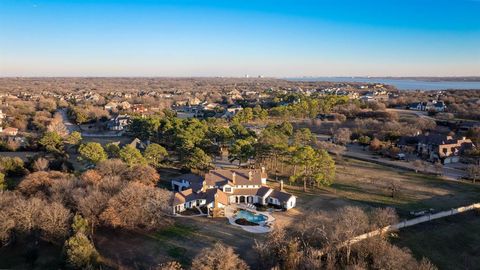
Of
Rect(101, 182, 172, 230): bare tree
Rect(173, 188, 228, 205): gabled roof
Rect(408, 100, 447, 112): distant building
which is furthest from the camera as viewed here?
Rect(408, 100, 447, 112): distant building

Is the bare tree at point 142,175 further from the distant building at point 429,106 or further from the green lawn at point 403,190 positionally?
the distant building at point 429,106

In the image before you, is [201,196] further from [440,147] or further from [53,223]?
[440,147]

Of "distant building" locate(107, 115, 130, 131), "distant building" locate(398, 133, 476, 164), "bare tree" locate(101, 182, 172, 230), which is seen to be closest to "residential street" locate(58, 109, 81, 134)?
"distant building" locate(107, 115, 130, 131)

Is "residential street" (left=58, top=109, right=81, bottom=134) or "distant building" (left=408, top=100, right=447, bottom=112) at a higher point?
"distant building" (left=408, top=100, right=447, bottom=112)

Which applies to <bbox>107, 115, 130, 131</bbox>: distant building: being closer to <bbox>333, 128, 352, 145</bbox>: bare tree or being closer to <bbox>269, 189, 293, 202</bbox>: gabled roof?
<bbox>333, 128, 352, 145</bbox>: bare tree

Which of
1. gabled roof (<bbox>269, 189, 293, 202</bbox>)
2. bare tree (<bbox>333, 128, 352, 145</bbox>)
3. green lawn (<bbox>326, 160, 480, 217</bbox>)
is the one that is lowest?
green lawn (<bbox>326, 160, 480, 217</bbox>)

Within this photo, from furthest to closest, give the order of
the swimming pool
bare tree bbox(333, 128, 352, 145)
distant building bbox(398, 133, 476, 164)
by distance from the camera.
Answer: bare tree bbox(333, 128, 352, 145), distant building bbox(398, 133, 476, 164), the swimming pool

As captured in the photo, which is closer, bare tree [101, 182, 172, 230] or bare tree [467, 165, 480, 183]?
bare tree [101, 182, 172, 230]
